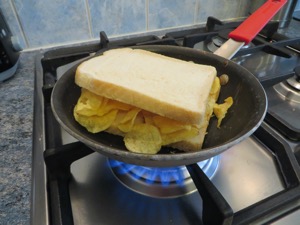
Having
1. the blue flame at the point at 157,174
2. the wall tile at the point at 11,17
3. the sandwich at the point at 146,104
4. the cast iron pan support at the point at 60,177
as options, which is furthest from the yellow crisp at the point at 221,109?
the wall tile at the point at 11,17

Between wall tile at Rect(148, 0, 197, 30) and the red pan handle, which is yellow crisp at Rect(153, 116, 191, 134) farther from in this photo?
wall tile at Rect(148, 0, 197, 30)

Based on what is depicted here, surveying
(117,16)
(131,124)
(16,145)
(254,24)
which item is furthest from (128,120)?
(117,16)

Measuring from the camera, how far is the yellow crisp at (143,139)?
0.34 m

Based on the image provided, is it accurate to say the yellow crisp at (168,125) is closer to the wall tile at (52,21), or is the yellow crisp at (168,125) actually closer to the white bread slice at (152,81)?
the white bread slice at (152,81)

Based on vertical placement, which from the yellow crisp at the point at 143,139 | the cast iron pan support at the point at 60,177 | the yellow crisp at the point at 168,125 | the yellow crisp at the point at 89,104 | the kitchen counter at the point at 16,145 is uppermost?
the yellow crisp at the point at 89,104

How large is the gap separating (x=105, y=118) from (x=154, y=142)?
91mm

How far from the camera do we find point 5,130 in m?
0.47

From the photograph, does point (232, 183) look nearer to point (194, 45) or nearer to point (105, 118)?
point (105, 118)

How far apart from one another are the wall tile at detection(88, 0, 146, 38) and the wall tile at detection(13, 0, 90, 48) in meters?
0.03

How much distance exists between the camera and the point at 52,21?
28.9 inches

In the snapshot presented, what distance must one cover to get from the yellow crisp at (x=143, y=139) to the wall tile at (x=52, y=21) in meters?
0.54

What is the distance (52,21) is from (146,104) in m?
0.54

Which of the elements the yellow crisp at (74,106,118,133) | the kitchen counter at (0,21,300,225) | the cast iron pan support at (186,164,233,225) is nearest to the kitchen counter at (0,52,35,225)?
the kitchen counter at (0,21,300,225)

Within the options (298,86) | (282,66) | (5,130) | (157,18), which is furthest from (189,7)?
(5,130)
